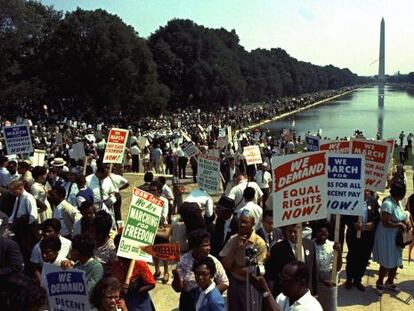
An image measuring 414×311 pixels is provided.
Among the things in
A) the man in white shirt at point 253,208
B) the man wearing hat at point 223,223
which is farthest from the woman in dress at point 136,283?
the man in white shirt at point 253,208

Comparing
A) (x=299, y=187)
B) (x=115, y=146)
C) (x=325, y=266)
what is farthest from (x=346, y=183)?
(x=115, y=146)

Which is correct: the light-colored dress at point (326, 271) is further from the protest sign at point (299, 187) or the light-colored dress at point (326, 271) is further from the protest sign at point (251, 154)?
the protest sign at point (251, 154)

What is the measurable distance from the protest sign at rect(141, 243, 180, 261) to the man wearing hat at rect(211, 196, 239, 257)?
1.68m

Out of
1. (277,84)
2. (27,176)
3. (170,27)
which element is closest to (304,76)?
(277,84)

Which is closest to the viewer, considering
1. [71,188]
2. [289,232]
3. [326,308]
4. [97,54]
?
[289,232]

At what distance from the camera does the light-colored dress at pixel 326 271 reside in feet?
21.8

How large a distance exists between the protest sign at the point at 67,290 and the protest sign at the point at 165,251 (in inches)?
44.1

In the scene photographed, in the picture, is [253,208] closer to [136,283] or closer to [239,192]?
[239,192]

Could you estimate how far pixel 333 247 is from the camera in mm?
6480

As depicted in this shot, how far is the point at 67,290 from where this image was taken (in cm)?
459

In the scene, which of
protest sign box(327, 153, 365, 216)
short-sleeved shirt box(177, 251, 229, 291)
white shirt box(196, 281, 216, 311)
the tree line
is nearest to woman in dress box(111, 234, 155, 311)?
short-sleeved shirt box(177, 251, 229, 291)

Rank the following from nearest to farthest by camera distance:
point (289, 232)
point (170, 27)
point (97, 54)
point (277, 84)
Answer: point (289, 232), point (97, 54), point (170, 27), point (277, 84)

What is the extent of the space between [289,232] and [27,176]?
21.3 ft

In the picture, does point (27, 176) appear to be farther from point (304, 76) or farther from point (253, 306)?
point (304, 76)
